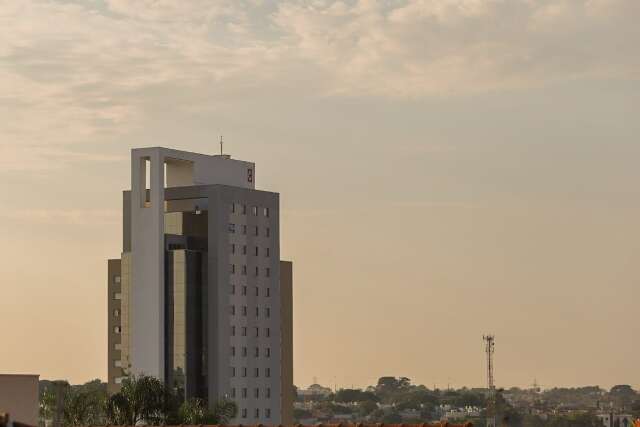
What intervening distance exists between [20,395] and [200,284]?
67.9 meters

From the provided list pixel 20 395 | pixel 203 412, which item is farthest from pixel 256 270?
pixel 20 395

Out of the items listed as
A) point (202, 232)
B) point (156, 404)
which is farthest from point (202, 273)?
point (156, 404)

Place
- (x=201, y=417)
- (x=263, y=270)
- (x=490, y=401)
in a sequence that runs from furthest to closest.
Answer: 1. (x=490, y=401)
2. (x=263, y=270)
3. (x=201, y=417)

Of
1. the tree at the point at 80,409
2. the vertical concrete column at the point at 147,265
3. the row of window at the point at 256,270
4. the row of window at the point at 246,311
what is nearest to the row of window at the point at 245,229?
the row of window at the point at 256,270

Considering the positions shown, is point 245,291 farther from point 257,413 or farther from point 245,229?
point 257,413

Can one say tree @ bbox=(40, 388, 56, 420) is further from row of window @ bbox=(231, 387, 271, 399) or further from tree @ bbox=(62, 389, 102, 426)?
row of window @ bbox=(231, 387, 271, 399)

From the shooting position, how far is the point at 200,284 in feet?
532

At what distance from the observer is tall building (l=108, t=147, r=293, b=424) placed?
15750cm

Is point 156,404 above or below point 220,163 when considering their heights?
below

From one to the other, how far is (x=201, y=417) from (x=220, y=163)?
137 ft

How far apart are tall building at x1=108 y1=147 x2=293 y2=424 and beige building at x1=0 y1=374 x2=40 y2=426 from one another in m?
60.2

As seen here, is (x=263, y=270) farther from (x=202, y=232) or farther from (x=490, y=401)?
(x=490, y=401)

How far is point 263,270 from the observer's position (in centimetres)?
16825

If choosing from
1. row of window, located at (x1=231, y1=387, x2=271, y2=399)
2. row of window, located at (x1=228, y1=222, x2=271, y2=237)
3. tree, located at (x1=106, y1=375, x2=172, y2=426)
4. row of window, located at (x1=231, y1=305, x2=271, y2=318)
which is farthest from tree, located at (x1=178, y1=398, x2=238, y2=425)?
row of window, located at (x1=228, y1=222, x2=271, y2=237)
